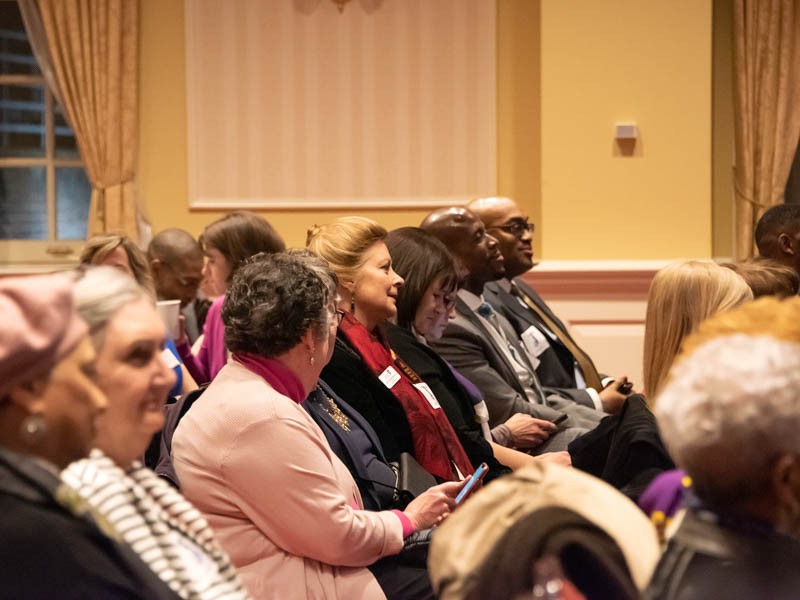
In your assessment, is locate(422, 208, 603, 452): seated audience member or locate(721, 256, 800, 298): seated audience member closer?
locate(721, 256, 800, 298): seated audience member

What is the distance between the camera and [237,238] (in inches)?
169

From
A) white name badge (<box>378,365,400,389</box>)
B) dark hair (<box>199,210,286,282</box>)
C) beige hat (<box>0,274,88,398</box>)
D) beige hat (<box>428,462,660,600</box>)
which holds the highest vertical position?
dark hair (<box>199,210,286,282</box>)

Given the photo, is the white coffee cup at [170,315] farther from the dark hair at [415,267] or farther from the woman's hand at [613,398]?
the woman's hand at [613,398]

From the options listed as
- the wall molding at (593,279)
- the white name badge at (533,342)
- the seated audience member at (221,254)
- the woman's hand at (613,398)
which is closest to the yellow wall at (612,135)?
the wall molding at (593,279)

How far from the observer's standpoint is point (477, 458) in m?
3.62

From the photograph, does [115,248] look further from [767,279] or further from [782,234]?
[782,234]

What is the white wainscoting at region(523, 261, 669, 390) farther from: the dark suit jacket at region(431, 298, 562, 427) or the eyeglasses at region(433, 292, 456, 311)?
the eyeglasses at region(433, 292, 456, 311)

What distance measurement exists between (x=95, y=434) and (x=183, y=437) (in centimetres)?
90

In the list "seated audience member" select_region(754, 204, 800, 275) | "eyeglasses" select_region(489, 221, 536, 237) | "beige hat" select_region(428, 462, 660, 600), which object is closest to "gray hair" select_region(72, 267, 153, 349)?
"beige hat" select_region(428, 462, 660, 600)

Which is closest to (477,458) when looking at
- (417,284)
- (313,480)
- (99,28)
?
(417,284)

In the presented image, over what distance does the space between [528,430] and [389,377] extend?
92cm

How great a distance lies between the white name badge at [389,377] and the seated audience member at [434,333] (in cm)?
35

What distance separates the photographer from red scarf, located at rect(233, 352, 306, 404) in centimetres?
256

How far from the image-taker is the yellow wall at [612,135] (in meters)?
6.75
